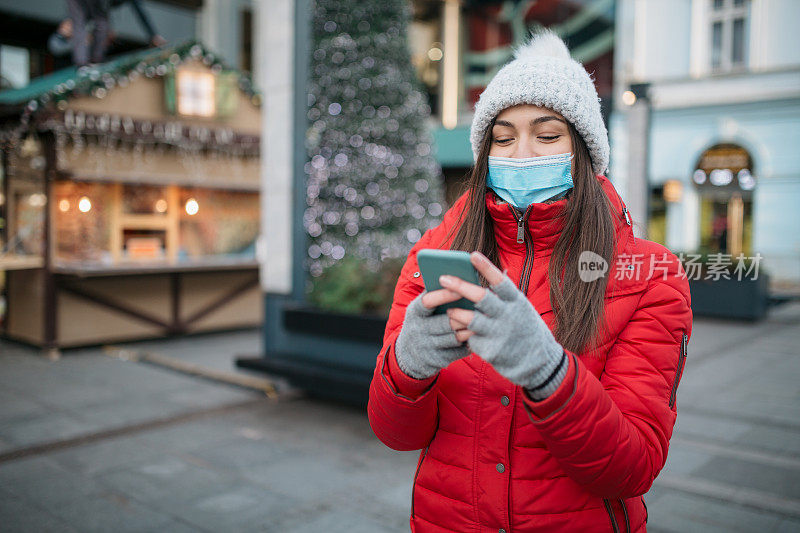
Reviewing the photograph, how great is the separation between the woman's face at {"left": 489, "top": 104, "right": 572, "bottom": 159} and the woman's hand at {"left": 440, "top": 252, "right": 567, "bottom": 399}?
0.55 meters

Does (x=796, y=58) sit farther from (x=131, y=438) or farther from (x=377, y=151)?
(x=131, y=438)

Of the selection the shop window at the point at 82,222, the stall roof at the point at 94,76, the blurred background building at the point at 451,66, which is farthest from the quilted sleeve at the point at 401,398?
the blurred background building at the point at 451,66

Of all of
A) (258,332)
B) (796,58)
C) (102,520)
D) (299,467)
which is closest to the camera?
(796,58)

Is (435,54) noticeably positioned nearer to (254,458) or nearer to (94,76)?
(94,76)

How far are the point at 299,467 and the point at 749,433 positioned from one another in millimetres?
3881

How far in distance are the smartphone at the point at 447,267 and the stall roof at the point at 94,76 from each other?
27.9ft

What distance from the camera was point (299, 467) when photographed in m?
4.78

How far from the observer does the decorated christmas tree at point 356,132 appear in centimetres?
693

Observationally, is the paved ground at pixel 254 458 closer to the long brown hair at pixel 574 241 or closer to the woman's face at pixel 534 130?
the long brown hair at pixel 574 241

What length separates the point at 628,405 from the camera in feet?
4.55

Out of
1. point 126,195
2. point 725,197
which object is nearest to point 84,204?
point 126,195

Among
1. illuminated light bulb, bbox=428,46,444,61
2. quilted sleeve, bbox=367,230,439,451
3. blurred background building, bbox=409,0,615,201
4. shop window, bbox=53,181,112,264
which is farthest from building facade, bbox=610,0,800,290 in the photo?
illuminated light bulb, bbox=428,46,444,61


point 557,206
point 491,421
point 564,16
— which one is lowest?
point 491,421

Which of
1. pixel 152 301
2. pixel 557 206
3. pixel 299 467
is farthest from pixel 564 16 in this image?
pixel 152 301
